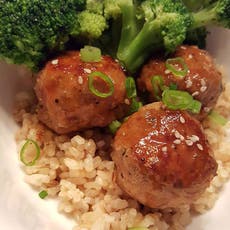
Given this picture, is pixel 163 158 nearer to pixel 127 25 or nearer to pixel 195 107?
pixel 195 107

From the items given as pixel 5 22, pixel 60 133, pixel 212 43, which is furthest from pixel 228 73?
pixel 5 22

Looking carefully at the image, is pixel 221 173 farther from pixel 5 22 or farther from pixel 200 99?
pixel 5 22

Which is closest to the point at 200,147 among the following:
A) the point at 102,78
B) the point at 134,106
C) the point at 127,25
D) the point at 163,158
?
the point at 163,158

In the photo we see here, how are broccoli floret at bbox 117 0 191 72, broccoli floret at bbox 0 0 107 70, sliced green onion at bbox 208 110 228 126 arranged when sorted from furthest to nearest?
sliced green onion at bbox 208 110 228 126, broccoli floret at bbox 117 0 191 72, broccoli floret at bbox 0 0 107 70

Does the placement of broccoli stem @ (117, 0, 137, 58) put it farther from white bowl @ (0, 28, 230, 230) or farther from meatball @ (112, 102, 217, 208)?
white bowl @ (0, 28, 230, 230)

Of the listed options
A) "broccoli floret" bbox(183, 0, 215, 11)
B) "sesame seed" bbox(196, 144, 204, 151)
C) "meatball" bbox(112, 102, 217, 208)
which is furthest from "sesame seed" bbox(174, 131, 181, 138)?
"broccoli floret" bbox(183, 0, 215, 11)
